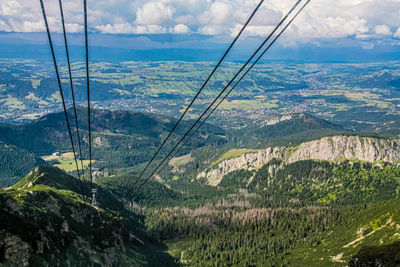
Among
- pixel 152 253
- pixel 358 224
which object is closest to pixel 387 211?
pixel 358 224

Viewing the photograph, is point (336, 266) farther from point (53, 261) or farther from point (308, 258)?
point (53, 261)

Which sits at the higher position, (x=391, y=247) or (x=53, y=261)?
(x=391, y=247)

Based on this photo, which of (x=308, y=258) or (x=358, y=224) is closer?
(x=308, y=258)

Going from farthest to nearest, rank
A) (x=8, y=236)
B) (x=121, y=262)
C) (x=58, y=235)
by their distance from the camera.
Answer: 1. (x=121, y=262)
2. (x=58, y=235)
3. (x=8, y=236)

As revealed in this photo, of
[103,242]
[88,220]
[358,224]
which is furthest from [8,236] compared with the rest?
[358,224]

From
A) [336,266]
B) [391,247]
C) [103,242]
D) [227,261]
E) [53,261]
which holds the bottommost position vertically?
[227,261]

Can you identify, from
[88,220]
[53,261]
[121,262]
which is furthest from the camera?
[88,220]

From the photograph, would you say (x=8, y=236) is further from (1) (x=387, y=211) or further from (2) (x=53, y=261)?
(1) (x=387, y=211)
